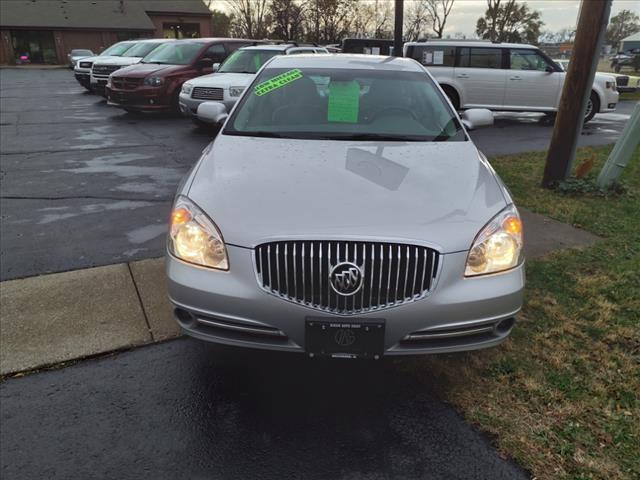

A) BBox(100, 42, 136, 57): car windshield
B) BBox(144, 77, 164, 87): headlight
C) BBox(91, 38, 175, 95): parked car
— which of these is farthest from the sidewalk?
BBox(100, 42, 136, 57): car windshield

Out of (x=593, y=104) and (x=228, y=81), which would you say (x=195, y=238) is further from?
(x=593, y=104)

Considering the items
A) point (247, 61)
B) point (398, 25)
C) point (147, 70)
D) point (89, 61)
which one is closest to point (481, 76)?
point (398, 25)

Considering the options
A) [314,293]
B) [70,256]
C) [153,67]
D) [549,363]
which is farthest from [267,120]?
[153,67]

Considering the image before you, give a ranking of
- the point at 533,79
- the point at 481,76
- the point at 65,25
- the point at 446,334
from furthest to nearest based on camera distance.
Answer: the point at 65,25 → the point at 481,76 → the point at 533,79 → the point at 446,334

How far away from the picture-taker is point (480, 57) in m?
12.3

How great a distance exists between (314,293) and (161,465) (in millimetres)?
1008

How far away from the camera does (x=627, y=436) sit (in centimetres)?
234

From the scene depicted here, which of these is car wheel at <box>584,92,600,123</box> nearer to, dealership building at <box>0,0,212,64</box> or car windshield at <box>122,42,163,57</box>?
car windshield at <box>122,42,163,57</box>

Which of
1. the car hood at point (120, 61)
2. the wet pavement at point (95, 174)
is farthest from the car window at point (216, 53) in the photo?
the car hood at point (120, 61)

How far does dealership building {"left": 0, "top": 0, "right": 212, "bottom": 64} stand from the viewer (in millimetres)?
46531

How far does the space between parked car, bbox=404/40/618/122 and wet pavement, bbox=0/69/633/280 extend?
644 mm

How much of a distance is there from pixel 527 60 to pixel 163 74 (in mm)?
8745

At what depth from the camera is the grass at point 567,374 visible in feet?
7.41

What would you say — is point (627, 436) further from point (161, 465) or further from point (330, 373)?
point (161, 465)
